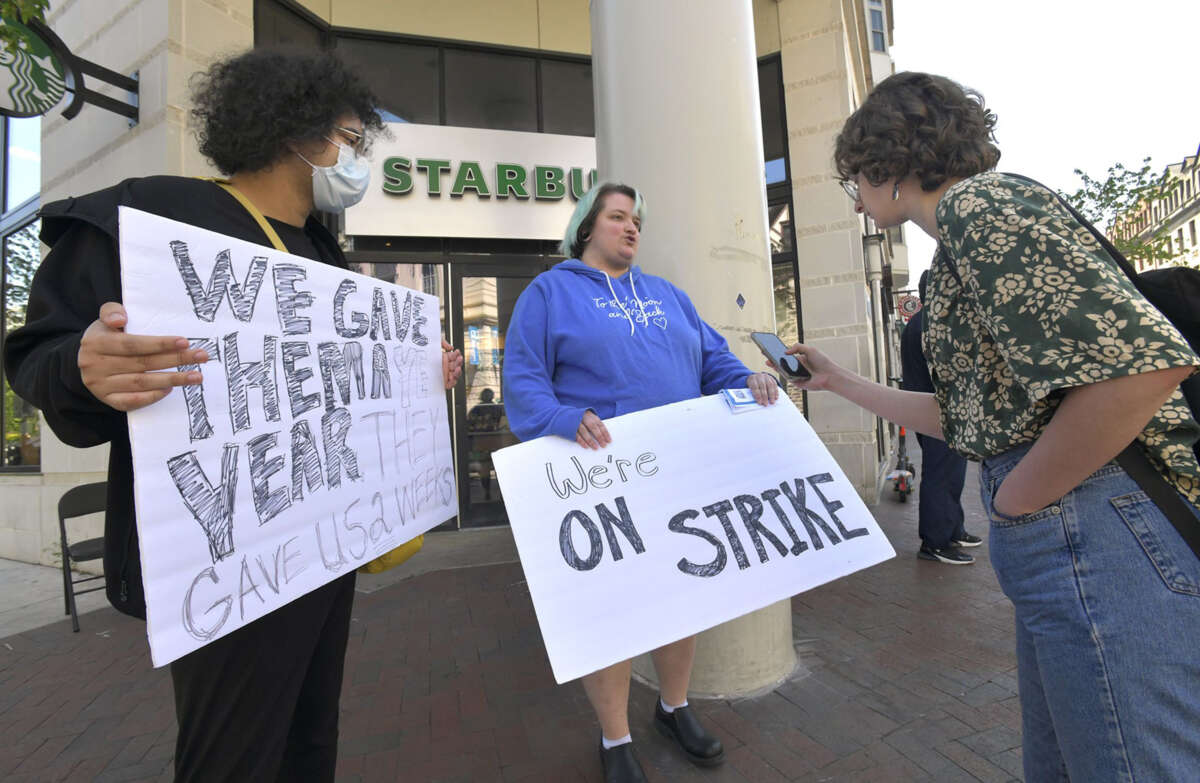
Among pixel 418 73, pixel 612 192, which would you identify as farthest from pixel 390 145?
pixel 612 192

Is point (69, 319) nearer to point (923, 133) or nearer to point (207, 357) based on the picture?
point (207, 357)

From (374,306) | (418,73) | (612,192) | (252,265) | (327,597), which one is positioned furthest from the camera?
(418,73)

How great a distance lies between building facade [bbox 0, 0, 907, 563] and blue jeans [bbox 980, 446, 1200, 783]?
5.95m

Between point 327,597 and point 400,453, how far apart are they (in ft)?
1.33

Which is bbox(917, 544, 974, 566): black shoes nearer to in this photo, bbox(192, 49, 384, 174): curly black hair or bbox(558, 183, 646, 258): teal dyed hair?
bbox(558, 183, 646, 258): teal dyed hair

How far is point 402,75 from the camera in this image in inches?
268

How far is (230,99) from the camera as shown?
137cm

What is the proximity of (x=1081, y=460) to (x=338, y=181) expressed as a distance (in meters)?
1.69

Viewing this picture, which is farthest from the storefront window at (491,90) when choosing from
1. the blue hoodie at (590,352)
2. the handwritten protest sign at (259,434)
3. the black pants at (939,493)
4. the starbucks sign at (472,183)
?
the handwritten protest sign at (259,434)

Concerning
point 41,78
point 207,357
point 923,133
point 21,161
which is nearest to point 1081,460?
point 923,133

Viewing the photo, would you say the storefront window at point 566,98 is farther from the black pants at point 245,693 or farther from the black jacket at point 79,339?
the black pants at point 245,693

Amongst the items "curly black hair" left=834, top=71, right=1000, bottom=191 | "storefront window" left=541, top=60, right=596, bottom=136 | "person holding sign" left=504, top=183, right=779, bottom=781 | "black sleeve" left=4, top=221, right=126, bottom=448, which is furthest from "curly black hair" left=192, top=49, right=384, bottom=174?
"storefront window" left=541, top=60, right=596, bottom=136

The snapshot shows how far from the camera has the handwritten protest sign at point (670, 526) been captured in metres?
1.47

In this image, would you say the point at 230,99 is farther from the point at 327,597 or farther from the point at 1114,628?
the point at 1114,628
